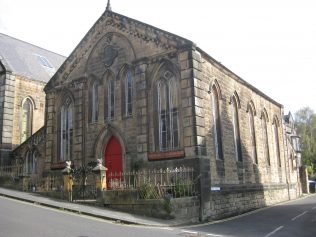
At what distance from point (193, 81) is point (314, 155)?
141 ft

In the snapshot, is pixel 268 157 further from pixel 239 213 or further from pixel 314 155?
pixel 314 155

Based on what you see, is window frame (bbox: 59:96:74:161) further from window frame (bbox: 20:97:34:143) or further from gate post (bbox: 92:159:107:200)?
window frame (bbox: 20:97:34:143)

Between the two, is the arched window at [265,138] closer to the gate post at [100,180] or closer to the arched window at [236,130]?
the arched window at [236,130]

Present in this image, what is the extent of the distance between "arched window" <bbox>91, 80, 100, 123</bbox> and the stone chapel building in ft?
0.19

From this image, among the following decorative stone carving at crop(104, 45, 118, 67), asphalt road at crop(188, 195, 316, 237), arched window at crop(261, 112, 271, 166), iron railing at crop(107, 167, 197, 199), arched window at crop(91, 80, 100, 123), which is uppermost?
decorative stone carving at crop(104, 45, 118, 67)

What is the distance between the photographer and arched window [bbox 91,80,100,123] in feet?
69.7

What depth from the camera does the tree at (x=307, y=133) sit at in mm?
53516

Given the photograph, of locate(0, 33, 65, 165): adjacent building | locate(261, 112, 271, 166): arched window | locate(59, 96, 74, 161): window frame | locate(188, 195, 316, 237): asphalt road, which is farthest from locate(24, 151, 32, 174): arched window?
locate(261, 112, 271, 166): arched window

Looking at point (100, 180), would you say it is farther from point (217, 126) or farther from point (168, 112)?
point (217, 126)

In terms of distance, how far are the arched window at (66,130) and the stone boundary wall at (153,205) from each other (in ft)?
23.9

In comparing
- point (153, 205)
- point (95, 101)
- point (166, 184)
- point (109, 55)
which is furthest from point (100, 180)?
point (109, 55)

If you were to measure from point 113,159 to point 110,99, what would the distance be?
3.36 m

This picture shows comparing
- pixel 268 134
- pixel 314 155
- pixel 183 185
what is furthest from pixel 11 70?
pixel 314 155

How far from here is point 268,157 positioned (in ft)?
88.7
